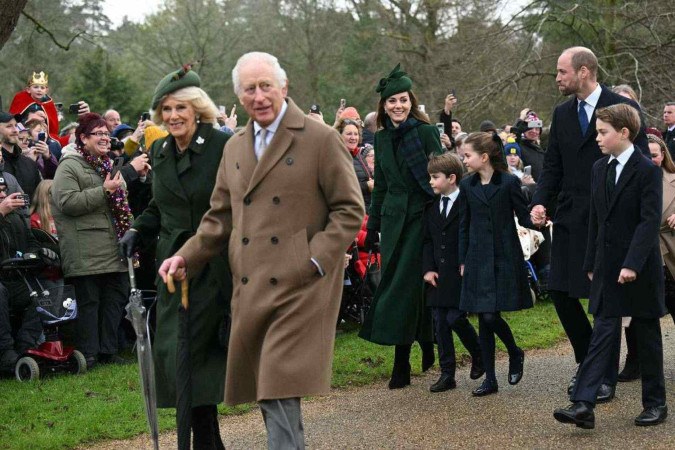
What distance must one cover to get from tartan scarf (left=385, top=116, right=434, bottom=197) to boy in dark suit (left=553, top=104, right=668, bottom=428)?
1.59 meters

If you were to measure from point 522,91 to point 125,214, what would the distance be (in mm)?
14814

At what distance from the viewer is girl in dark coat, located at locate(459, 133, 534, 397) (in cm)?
764

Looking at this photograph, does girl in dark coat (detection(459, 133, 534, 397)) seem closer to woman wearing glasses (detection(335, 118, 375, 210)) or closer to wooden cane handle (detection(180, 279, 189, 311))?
wooden cane handle (detection(180, 279, 189, 311))

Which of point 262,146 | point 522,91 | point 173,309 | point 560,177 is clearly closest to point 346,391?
point 560,177

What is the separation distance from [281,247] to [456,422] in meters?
2.46

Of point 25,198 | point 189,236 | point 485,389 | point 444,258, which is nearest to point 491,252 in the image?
point 444,258

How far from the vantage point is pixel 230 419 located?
7.39m

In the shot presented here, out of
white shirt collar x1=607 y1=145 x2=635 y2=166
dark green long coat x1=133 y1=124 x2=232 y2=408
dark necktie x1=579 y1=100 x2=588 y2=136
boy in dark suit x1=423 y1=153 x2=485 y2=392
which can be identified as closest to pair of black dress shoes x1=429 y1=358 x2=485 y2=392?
boy in dark suit x1=423 y1=153 x2=485 y2=392

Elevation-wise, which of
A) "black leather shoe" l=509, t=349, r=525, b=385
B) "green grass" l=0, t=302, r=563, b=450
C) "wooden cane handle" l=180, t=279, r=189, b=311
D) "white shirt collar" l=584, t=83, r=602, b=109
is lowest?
"green grass" l=0, t=302, r=563, b=450

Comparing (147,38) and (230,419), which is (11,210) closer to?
(230,419)

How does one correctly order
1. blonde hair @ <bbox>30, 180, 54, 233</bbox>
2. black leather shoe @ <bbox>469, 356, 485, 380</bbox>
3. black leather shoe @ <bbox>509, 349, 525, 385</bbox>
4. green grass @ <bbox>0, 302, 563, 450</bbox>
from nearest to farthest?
1. green grass @ <bbox>0, 302, 563, 450</bbox>
2. black leather shoe @ <bbox>509, 349, 525, 385</bbox>
3. black leather shoe @ <bbox>469, 356, 485, 380</bbox>
4. blonde hair @ <bbox>30, 180, 54, 233</bbox>

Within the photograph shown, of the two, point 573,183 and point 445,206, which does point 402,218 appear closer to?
point 445,206

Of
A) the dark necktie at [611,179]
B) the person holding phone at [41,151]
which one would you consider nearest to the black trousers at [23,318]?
the person holding phone at [41,151]

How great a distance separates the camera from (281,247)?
499 centimetres
